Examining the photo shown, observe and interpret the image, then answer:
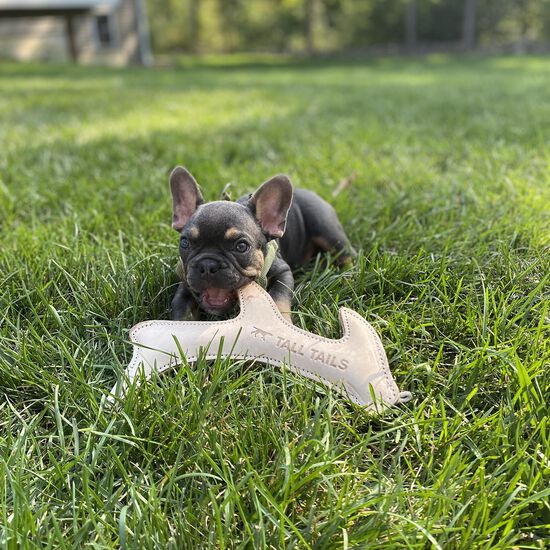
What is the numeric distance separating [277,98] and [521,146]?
5847mm

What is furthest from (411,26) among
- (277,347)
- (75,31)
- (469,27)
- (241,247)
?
(277,347)

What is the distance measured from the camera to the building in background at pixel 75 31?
24203 mm

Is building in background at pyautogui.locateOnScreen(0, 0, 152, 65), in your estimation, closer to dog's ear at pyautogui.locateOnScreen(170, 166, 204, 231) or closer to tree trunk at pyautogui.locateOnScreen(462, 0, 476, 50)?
tree trunk at pyautogui.locateOnScreen(462, 0, 476, 50)

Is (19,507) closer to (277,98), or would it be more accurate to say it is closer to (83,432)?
(83,432)

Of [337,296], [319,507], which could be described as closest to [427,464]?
[319,507]

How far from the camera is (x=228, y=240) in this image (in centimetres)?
212

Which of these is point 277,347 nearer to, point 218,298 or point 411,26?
point 218,298

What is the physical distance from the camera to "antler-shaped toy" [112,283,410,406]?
1825 mm

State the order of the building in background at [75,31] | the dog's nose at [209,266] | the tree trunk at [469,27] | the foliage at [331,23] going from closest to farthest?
1. the dog's nose at [209,266]
2. the building in background at [75,31]
3. the tree trunk at [469,27]
4. the foliage at [331,23]

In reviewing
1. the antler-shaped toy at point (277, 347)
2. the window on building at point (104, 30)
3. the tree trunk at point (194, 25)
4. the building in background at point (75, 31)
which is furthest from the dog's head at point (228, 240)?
the tree trunk at point (194, 25)

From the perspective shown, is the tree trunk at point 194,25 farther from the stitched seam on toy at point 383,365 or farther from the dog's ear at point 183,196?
the stitched seam on toy at point 383,365

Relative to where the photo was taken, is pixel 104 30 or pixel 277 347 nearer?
pixel 277 347

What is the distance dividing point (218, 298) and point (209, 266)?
21 cm

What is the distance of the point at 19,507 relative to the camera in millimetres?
1382
